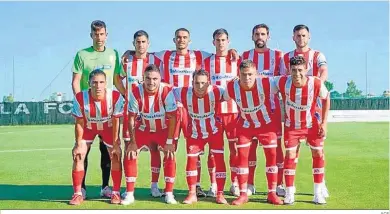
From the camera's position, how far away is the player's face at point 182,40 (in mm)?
5738

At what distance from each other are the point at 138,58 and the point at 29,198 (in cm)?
193

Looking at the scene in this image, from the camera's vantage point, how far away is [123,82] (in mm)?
6004

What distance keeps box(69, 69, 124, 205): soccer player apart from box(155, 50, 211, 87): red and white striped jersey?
724 millimetres

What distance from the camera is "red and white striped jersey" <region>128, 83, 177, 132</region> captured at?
17.8ft

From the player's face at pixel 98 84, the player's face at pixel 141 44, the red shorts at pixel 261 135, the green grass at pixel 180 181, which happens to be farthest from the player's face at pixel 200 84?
the green grass at pixel 180 181

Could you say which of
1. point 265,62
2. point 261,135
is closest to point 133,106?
point 261,135

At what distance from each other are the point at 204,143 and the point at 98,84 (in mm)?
1240

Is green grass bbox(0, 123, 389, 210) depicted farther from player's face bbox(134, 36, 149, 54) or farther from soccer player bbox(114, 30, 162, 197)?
player's face bbox(134, 36, 149, 54)

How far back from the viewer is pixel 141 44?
18.9ft

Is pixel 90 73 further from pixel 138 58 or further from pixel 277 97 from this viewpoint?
pixel 277 97

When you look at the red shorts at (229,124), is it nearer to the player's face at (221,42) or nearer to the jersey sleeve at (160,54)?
the player's face at (221,42)

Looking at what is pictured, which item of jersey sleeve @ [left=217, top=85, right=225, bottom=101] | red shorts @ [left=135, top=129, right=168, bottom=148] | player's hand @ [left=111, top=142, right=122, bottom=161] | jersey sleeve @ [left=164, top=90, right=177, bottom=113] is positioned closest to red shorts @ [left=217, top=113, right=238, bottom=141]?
jersey sleeve @ [left=217, top=85, right=225, bottom=101]

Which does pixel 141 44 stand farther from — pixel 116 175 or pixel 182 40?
pixel 116 175

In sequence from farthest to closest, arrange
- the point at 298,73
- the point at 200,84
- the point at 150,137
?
1. the point at 150,137
2. the point at 200,84
3. the point at 298,73
